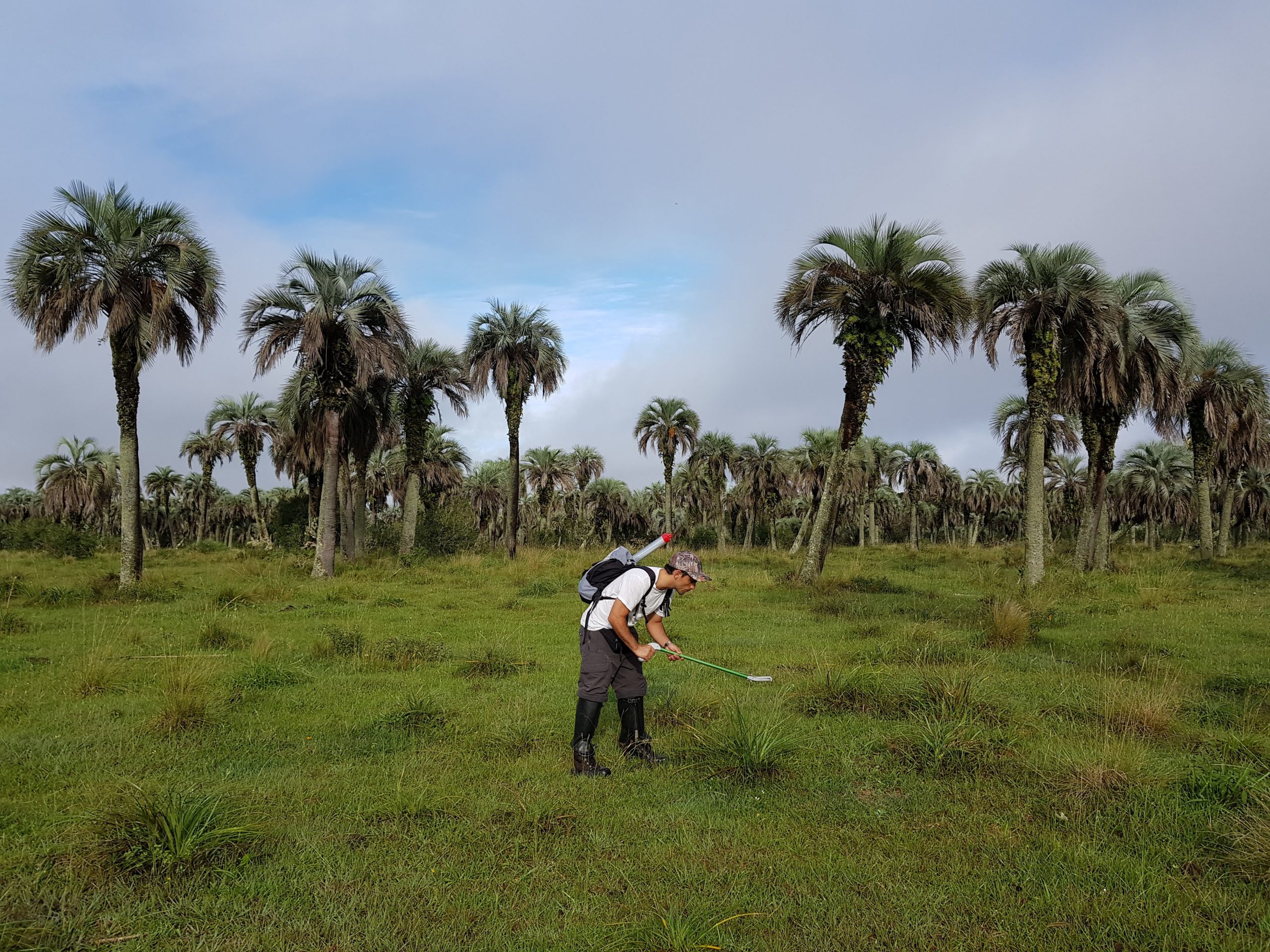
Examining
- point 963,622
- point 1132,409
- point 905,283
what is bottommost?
point 963,622

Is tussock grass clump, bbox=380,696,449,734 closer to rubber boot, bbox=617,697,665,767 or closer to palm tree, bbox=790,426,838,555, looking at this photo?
rubber boot, bbox=617,697,665,767

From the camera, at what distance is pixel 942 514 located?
265 ft

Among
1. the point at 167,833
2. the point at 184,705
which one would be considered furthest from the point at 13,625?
the point at 167,833

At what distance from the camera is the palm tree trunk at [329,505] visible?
2253 cm

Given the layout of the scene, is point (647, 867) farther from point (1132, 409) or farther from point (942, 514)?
point (942, 514)

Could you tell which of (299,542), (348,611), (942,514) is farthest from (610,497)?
(348,611)

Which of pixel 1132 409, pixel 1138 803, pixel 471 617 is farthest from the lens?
pixel 1132 409

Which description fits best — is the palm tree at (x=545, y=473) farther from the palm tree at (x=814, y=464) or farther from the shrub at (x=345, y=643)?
the shrub at (x=345, y=643)

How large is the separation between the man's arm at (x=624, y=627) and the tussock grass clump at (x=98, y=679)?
5.97m

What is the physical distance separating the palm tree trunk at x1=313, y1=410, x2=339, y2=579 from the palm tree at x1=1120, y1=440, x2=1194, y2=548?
154ft

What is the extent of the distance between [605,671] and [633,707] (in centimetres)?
51

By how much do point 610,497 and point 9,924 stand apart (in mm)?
73911

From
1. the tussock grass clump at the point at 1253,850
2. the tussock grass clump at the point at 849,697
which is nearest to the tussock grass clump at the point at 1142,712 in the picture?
the tussock grass clump at the point at 849,697

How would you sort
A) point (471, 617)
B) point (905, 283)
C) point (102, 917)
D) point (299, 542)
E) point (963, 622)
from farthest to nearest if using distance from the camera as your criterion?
point (299, 542) → point (905, 283) → point (471, 617) → point (963, 622) → point (102, 917)
